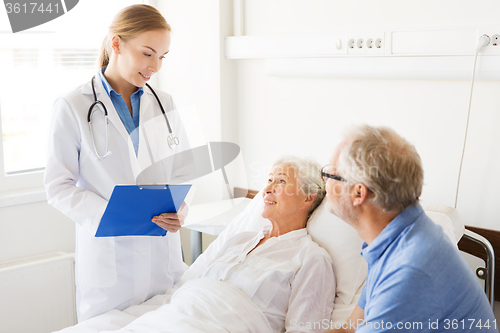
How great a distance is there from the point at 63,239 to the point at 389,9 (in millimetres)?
2063

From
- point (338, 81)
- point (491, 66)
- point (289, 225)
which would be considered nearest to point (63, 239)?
point (289, 225)

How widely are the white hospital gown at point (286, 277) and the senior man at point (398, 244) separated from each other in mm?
444

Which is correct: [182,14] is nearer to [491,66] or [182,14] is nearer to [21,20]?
[21,20]

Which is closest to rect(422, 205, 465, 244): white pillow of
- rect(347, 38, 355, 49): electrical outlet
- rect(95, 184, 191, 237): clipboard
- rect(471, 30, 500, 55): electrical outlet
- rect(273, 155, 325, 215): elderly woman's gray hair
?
rect(273, 155, 325, 215): elderly woman's gray hair

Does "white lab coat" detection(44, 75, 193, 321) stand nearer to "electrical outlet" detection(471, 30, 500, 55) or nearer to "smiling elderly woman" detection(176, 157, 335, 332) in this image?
"smiling elderly woman" detection(176, 157, 335, 332)

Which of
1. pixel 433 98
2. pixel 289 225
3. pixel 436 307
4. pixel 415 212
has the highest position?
pixel 433 98

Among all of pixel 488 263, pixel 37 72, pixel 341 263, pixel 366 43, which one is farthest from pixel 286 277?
pixel 37 72

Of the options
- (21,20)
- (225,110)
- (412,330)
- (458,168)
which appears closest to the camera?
(412,330)

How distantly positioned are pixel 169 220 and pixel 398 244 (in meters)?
0.83

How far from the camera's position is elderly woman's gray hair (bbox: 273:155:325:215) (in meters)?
1.84

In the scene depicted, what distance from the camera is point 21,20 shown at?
255 cm

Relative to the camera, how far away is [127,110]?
177cm

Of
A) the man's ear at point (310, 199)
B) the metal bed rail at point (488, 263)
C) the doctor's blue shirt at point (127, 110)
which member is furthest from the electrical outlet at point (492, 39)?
the doctor's blue shirt at point (127, 110)

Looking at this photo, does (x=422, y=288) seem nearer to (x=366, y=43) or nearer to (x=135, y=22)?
(x=135, y=22)
